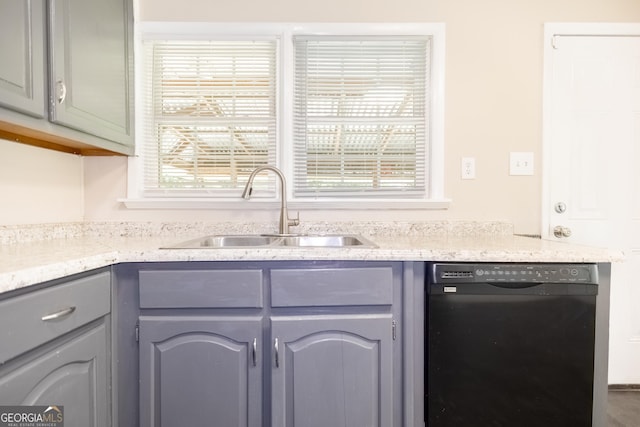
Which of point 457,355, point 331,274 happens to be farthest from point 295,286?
point 457,355

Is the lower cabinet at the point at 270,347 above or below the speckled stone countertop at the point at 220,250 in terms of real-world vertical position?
below

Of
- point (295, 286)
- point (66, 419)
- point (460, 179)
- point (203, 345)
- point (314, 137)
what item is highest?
point (314, 137)

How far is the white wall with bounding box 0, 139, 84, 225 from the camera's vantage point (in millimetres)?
1324

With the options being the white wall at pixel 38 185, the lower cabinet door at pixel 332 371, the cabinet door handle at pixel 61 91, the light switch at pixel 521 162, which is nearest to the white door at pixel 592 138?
the light switch at pixel 521 162

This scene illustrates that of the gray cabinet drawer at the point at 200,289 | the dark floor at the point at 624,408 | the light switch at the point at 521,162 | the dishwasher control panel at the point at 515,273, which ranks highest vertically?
the light switch at the point at 521,162

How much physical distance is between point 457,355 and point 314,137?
122 centimetres

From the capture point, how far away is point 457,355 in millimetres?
1142

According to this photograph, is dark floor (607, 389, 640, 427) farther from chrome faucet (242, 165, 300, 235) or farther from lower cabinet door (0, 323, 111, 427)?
lower cabinet door (0, 323, 111, 427)

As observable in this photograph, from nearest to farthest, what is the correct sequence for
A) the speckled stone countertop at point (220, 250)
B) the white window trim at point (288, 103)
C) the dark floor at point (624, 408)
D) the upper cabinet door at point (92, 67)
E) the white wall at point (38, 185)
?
the speckled stone countertop at point (220, 250)
the upper cabinet door at point (92, 67)
the white wall at point (38, 185)
the dark floor at point (624, 408)
the white window trim at point (288, 103)

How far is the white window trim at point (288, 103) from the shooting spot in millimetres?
1733

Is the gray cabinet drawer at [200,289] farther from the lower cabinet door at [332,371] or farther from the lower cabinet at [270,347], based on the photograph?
the lower cabinet door at [332,371]

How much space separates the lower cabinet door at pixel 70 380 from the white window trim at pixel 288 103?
0.85 m

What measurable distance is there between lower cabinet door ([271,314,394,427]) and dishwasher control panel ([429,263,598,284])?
0.27m

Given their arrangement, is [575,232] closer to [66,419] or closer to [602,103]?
[602,103]
